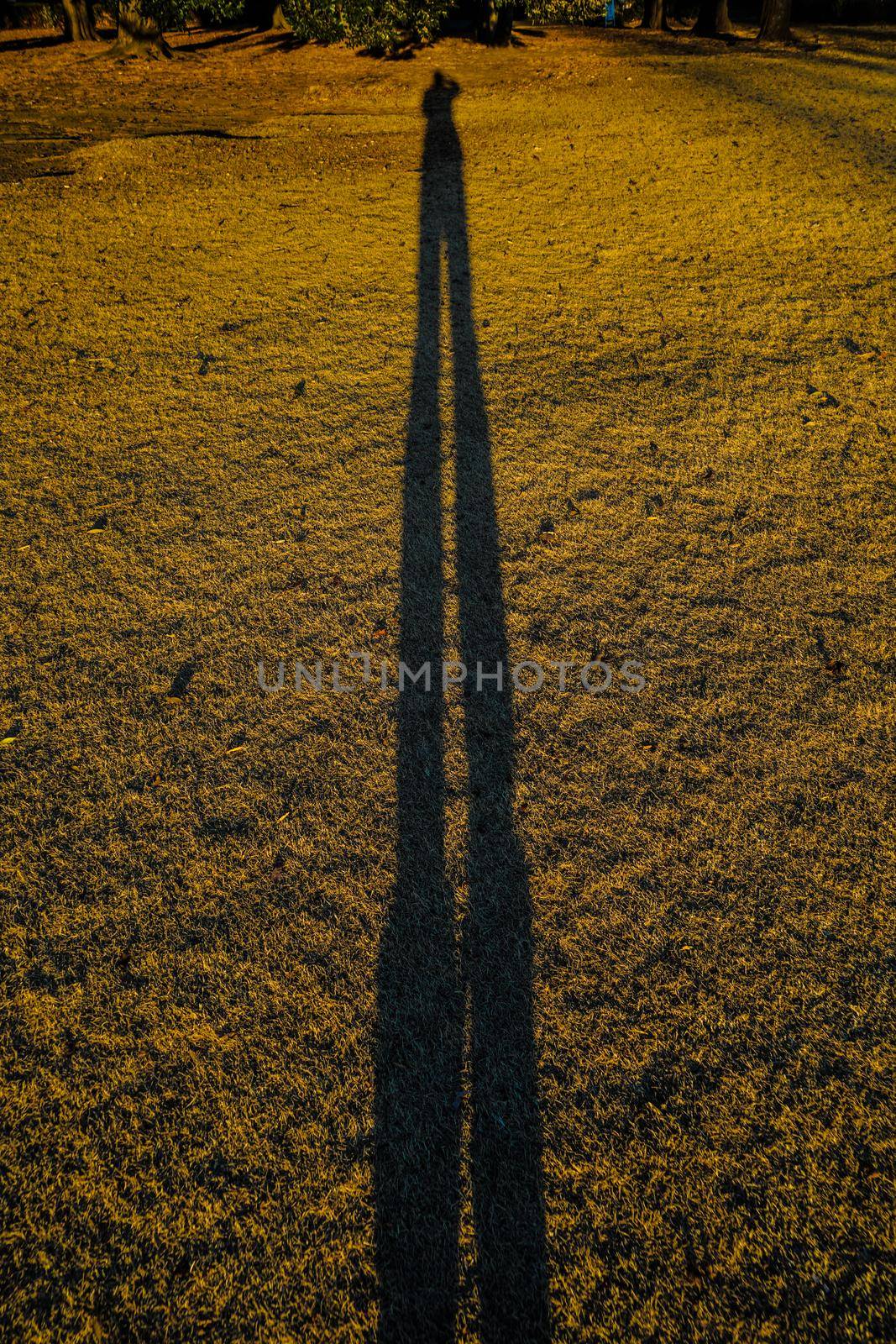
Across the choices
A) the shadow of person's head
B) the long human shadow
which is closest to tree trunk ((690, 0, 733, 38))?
the shadow of person's head

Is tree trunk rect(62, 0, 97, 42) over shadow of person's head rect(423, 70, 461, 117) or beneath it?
over

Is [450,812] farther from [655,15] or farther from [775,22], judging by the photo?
[655,15]

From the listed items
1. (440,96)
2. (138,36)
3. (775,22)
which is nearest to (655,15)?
(775,22)

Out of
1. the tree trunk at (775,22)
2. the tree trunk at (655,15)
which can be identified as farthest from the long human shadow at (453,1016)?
the tree trunk at (655,15)

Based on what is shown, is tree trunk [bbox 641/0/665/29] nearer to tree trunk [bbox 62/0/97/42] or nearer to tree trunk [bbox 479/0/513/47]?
tree trunk [bbox 479/0/513/47]

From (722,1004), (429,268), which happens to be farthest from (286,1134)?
(429,268)

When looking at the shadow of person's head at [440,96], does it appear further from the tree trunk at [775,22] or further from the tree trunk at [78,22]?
the tree trunk at [78,22]

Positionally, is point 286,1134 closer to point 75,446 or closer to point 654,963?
point 654,963
